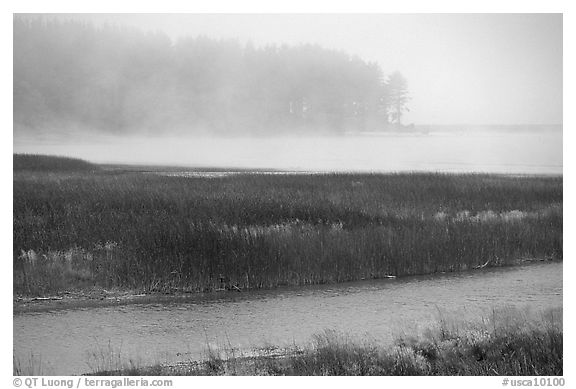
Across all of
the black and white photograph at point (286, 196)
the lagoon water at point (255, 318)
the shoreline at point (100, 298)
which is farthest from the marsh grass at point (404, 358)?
the shoreline at point (100, 298)

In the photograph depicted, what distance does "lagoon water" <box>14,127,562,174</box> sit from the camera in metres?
10.3

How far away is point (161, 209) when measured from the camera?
10.2 meters

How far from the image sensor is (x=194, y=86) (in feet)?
34.2

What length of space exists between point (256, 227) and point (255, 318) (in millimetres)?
3061

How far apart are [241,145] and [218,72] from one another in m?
1.43

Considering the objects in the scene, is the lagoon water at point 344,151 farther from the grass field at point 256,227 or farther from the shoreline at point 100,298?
the shoreline at point 100,298

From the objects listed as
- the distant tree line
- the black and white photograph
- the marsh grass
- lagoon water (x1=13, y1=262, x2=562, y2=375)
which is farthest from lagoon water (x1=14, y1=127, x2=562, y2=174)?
the marsh grass

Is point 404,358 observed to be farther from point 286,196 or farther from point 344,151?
point 344,151

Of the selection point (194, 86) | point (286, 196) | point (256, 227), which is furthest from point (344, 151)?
point (194, 86)

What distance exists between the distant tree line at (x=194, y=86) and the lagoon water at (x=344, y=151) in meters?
0.30

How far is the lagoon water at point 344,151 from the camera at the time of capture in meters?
10.3

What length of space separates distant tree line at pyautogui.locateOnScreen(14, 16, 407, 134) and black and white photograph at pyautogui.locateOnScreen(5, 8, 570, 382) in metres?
0.04

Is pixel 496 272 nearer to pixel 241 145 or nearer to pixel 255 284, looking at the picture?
pixel 255 284

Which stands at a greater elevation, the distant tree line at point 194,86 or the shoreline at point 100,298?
the distant tree line at point 194,86
